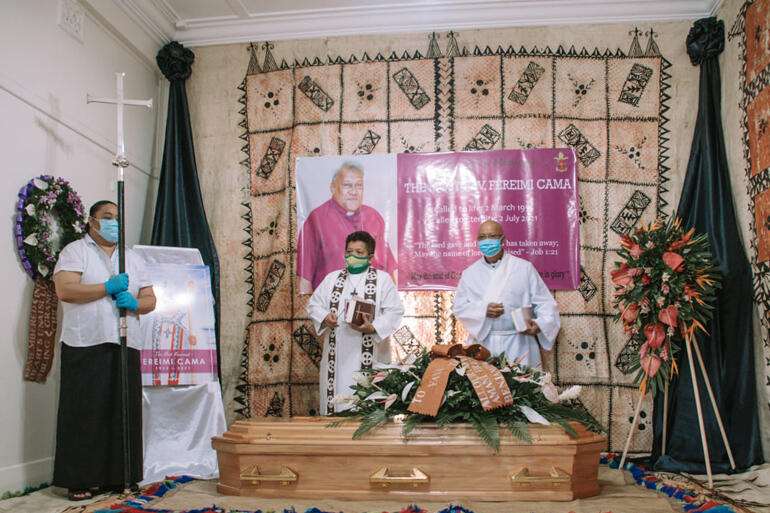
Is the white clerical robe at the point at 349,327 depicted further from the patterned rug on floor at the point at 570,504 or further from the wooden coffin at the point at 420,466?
the wooden coffin at the point at 420,466

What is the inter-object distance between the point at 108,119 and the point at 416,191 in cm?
254

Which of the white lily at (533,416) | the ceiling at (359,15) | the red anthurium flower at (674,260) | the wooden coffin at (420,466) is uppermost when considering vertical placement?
the ceiling at (359,15)

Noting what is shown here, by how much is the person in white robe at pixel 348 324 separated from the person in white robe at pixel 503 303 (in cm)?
55

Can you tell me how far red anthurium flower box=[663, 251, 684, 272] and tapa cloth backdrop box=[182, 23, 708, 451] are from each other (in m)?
1.18

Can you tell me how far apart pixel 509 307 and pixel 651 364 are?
3.34 feet

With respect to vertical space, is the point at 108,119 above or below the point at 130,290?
above

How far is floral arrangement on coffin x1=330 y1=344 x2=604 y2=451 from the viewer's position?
8.91 ft

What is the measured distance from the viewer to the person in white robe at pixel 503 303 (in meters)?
4.54

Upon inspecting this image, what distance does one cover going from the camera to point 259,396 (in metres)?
5.30

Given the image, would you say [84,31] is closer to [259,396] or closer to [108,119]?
[108,119]

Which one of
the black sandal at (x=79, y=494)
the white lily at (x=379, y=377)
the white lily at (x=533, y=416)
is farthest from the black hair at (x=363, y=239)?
the black sandal at (x=79, y=494)

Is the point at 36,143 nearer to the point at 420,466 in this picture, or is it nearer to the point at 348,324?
the point at 348,324

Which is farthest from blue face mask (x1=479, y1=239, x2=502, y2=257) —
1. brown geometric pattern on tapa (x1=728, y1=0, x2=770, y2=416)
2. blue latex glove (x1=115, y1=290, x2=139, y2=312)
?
blue latex glove (x1=115, y1=290, x2=139, y2=312)

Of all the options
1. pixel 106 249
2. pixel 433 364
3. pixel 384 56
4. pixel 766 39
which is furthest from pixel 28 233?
pixel 766 39
